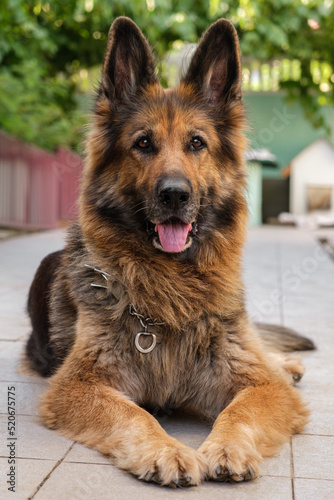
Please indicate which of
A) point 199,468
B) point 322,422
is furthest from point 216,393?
point 199,468

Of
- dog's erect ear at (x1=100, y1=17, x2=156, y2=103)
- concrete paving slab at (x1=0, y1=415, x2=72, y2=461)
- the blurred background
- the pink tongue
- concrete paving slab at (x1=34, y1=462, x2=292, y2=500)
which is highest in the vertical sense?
the blurred background

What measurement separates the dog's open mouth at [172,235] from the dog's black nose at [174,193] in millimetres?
122

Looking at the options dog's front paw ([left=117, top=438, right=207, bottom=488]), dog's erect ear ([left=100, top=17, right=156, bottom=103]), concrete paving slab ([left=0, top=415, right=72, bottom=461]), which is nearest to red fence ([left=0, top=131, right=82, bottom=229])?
dog's erect ear ([left=100, top=17, right=156, bottom=103])

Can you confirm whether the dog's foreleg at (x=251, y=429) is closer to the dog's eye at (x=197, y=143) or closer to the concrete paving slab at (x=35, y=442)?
the concrete paving slab at (x=35, y=442)

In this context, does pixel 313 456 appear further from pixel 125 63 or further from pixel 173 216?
pixel 125 63

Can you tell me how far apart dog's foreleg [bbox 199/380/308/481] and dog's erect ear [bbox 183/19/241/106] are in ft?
6.03

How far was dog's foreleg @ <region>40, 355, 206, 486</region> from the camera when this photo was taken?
2.61 meters

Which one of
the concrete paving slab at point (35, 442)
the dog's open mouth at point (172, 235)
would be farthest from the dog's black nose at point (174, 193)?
the concrete paving slab at point (35, 442)

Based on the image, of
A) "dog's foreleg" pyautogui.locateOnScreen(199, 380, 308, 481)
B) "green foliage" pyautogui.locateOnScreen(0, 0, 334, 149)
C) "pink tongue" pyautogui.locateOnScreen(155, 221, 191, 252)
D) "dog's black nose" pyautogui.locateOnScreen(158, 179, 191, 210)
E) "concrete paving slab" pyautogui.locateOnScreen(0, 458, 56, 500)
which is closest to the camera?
"concrete paving slab" pyautogui.locateOnScreen(0, 458, 56, 500)

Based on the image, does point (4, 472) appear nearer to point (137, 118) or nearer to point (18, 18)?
point (137, 118)

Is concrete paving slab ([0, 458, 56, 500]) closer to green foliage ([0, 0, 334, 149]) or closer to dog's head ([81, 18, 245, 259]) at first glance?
dog's head ([81, 18, 245, 259])

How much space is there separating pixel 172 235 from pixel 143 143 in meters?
0.59

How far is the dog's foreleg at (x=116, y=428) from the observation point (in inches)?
103

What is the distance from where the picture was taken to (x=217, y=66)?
396cm
